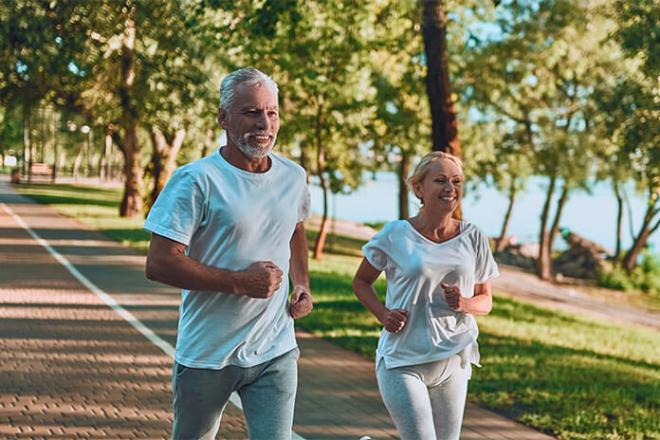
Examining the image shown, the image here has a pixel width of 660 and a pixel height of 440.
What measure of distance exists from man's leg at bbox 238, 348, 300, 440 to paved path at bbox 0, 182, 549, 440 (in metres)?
3.58

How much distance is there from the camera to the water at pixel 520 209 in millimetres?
42688

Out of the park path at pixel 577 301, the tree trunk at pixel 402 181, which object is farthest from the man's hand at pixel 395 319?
the tree trunk at pixel 402 181

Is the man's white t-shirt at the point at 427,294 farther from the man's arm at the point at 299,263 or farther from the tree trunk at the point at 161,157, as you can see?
the tree trunk at the point at 161,157

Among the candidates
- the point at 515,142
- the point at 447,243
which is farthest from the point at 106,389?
the point at 515,142

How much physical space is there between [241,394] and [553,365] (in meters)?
8.16

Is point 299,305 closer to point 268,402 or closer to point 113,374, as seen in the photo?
point 268,402

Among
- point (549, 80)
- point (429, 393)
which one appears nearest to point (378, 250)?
point (429, 393)

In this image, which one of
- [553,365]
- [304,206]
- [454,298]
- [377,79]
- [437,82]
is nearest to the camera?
[304,206]

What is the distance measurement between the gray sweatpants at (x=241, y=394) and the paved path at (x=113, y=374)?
3.56 meters

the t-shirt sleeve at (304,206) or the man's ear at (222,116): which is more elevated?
the man's ear at (222,116)

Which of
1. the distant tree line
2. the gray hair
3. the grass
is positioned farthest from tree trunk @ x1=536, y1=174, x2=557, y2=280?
the gray hair

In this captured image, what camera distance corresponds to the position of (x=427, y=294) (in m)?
5.04

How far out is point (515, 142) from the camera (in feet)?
129

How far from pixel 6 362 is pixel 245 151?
691 centimetres
